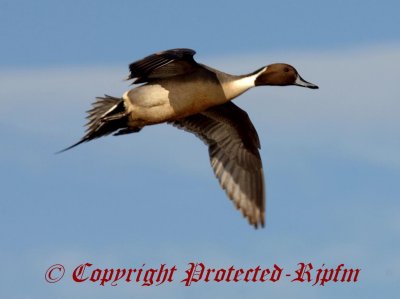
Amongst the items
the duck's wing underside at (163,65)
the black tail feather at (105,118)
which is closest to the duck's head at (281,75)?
the duck's wing underside at (163,65)

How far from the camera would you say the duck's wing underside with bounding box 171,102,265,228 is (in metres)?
9.98

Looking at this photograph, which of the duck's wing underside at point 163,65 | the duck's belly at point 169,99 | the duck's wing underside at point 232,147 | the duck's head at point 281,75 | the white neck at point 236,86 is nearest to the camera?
the duck's wing underside at point 163,65

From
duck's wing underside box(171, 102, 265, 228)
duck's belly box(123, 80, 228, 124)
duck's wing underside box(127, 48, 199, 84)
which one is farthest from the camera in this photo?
duck's wing underside box(171, 102, 265, 228)

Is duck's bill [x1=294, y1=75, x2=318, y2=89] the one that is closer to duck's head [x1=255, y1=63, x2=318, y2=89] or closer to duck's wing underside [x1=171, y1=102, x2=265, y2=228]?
duck's head [x1=255, y1=63, x2=318, y2=89]

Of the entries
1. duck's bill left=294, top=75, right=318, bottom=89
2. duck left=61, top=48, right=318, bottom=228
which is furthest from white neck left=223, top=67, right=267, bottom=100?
duck's bill left=294, top=75, right=318, bottom=89

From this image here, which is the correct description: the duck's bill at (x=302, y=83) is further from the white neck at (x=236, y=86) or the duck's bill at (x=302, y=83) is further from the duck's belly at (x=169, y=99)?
the duck's belly at (x=169, y=99)

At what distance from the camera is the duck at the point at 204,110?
8.96 metres

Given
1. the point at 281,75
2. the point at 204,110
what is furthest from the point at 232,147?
the point at 281,75

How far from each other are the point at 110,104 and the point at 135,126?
64cm

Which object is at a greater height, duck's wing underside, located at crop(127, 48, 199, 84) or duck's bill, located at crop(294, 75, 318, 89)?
duck's bill, located at crop(294, 75, 318, 89)

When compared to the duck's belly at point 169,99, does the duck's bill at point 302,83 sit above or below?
above

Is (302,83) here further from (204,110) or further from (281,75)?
(204,110)

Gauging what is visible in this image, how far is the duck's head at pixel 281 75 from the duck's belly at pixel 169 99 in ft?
2.31

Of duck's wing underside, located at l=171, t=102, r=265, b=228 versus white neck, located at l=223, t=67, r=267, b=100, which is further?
duck's wing underside, located at l=171, t=102, r=265, b=228
